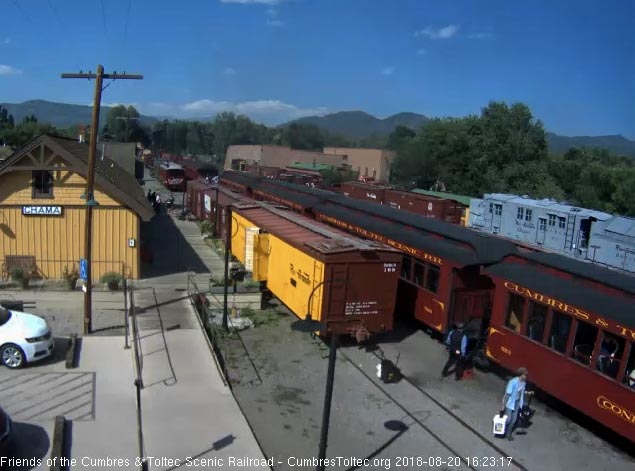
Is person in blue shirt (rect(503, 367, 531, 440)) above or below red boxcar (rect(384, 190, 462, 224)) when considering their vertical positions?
below

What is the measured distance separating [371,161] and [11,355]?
90766 millimetres

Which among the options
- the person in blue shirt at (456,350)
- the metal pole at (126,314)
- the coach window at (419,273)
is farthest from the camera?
the coach window at (419,273)

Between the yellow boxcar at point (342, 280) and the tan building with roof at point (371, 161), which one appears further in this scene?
the tan building with roof at point (371, 161)

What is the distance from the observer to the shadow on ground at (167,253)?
78.0 feet

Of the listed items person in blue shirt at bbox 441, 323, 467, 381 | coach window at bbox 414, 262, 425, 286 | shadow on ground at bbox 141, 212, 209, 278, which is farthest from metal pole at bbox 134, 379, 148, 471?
shadow on ground at bbox 141, 212, 209, 278

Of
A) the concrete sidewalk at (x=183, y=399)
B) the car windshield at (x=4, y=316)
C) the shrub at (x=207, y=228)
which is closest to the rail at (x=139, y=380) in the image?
the concrete sidewalk at (x=183, y=399)

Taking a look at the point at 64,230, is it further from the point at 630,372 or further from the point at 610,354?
the point at 630,372

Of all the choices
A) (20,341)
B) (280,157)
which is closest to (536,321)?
(20,341)

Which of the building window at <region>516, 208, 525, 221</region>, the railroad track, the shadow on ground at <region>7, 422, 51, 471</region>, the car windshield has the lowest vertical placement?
the railroad track

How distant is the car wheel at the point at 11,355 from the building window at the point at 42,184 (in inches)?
380

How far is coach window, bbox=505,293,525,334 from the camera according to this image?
42.6ft

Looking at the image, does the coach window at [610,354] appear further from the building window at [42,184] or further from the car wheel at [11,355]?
the building window at [42,184]

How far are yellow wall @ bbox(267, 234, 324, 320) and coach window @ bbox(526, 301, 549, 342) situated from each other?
526 cm

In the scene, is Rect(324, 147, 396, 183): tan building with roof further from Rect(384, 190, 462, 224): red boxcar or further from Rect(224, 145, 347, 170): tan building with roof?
Rect(384, 190, 462, 224): red boxcar
